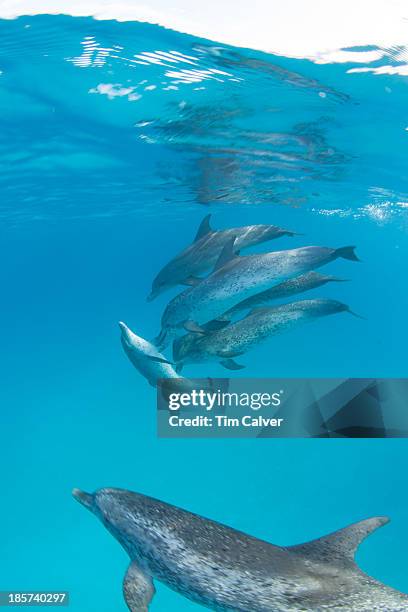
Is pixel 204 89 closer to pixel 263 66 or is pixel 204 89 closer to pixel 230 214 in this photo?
pixel 263 66

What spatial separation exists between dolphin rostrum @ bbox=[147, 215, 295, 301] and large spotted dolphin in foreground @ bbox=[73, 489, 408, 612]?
5.03 meters

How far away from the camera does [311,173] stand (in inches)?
572

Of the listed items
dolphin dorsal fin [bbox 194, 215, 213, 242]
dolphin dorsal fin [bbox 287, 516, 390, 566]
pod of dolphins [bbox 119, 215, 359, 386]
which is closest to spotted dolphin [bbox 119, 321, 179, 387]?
pod of dolphins [bbox 119, 215, 359, 386]

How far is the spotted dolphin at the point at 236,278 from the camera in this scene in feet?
31.2

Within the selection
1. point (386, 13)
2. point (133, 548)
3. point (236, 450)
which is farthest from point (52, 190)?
point (236, 450)

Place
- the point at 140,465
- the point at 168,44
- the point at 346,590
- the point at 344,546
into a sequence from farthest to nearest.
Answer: the point at 140,465, the point at 168,44, the point at 344,546, the point at 346,590

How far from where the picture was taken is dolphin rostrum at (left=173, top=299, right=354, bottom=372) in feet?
32.4

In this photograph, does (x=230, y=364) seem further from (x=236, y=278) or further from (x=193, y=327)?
(x=236, y=278)

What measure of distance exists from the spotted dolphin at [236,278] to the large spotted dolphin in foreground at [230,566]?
3808 millimetres

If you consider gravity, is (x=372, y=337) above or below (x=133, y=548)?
above

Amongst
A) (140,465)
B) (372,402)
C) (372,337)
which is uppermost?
(372,337)

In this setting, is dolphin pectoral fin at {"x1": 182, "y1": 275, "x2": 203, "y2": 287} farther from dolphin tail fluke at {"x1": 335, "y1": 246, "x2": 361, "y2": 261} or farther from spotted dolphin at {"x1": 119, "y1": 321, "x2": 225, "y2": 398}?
dolphin tail fluke at {"x1": 335, "y1": 246, "x2": 361, "y2": 261}

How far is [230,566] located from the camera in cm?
597

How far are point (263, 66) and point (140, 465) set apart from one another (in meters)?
19.1
